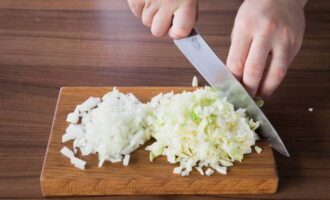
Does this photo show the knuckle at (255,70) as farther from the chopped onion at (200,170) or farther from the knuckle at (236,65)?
the chopped onion at (200,170)

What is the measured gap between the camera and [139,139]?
1.16 meters

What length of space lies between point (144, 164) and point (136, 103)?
0.21m

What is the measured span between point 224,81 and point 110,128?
32 cm

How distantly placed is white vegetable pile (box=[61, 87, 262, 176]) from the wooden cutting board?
18 millimetres

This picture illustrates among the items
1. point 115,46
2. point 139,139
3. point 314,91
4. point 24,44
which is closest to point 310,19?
point 314,91

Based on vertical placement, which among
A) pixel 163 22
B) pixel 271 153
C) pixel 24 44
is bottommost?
pixel 24 44

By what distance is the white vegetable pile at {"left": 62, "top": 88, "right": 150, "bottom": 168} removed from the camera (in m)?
1.13

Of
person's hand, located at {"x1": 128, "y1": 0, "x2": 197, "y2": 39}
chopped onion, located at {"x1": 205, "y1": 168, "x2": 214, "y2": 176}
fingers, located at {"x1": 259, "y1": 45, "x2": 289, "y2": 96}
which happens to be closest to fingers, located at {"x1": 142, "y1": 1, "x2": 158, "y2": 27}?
person's hand, located at {"x1": 128, "y1": 0, "x2": 197, "y2": 39}

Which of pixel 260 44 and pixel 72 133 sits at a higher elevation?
pixel 260 44

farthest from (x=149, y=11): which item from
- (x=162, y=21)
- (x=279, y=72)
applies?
(x=279, y=72)

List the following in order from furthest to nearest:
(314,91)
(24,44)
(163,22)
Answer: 1. (24,44)
2. (314,91)
3. (163,22)

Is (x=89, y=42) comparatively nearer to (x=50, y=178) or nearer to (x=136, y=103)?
(x=136, y=103)

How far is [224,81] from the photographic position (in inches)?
46.5

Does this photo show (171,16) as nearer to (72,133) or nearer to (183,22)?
(183,22)
